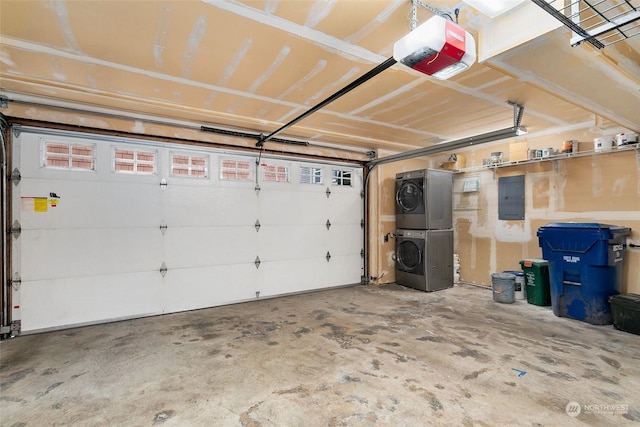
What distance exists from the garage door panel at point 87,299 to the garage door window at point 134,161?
131 centimetres

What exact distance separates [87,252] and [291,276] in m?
2.74

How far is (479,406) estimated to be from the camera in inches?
76.4

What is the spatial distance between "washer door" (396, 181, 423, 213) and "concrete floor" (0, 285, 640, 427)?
78.2 inches

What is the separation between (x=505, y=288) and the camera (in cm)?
429

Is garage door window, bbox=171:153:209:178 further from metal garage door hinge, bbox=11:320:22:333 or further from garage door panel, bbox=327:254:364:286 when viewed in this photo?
garage door panel, bbox=327:254:364:286

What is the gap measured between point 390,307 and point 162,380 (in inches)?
112

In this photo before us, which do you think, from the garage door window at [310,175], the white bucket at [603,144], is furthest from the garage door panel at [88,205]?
the white bucket at [603,144]

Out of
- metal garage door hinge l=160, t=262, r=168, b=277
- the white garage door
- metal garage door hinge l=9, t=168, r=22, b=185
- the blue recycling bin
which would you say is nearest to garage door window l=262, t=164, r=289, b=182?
the white garage door

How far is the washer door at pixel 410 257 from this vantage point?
16.4 ft

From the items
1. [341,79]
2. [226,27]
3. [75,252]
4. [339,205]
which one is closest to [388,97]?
[341,79]

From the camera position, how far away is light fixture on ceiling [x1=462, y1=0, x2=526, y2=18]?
1476 mm

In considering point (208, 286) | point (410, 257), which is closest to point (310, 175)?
point (410, 257)

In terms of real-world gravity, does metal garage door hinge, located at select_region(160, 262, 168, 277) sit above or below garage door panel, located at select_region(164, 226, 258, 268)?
below

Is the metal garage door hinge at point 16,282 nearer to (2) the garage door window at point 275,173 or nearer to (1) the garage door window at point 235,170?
(1) the garage door window at point 235,170
